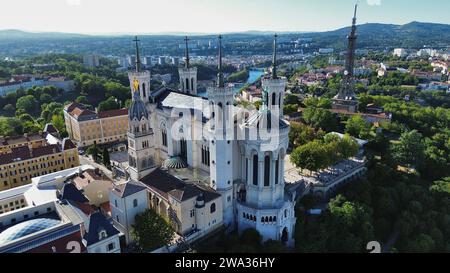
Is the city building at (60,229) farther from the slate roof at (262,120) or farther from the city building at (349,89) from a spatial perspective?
the city building at (349,89)

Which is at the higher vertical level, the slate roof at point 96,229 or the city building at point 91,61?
the city building at point 91,61

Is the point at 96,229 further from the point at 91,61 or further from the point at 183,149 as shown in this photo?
the point at 91,61

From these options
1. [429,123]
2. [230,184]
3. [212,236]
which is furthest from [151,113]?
[429,123]

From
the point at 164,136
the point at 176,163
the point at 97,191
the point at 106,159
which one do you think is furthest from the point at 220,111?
the point at 106,159

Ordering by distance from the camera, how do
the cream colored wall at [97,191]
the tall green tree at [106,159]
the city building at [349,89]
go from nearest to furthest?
the cream colored wall at [97,191] < the tall green tree at [106,159] < the city building at [349,89]

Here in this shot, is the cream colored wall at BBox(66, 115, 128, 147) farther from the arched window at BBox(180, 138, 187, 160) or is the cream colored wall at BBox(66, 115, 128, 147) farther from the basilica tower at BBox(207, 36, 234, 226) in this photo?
the basilica tower at BBox(207, 36, 234, 226)

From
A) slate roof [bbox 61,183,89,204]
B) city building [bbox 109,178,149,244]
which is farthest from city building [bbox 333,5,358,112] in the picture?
slate roof [bbox 61,183,89,204]

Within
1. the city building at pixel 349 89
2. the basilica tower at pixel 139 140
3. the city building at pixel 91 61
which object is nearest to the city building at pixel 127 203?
the basilica tower at pixel 139 140
